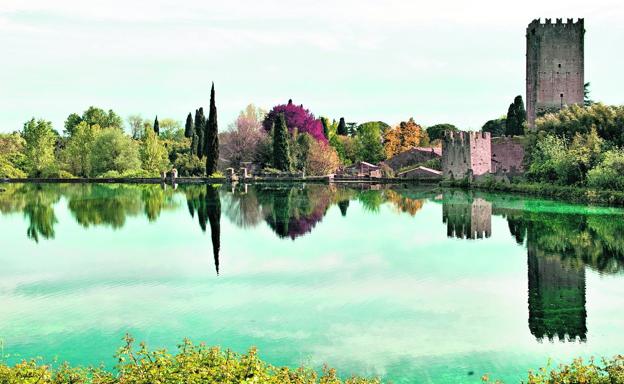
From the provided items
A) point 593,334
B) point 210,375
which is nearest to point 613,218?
point 593,334

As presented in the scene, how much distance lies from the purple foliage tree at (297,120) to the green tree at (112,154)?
13.7 metres

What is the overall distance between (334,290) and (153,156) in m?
51.9

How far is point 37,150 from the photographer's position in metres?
61.1

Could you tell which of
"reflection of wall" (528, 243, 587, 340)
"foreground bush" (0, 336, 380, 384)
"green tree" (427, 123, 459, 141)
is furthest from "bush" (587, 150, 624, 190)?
"green tree" (427, 123, 459, 141)

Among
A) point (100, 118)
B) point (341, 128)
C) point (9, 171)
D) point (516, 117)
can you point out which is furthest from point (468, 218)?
point (100, 118)

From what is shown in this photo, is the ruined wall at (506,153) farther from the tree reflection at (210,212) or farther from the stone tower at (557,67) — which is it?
the tree reflection at (210,212)

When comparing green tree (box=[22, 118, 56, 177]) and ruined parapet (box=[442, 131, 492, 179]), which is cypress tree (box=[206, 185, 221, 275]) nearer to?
ruined parapet (box=[442, 131, 492, 179])

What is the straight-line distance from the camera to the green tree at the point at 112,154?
6175cm

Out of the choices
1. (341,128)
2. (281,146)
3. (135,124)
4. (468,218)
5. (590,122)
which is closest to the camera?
(468,218)

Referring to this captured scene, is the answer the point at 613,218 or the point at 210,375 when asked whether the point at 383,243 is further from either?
the point at 210,375

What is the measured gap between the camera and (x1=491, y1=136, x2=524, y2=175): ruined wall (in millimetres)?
50406

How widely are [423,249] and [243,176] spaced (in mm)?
40411

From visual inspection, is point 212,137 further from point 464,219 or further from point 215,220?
point 464,219

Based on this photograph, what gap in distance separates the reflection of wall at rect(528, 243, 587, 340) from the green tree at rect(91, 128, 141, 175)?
50.1m
